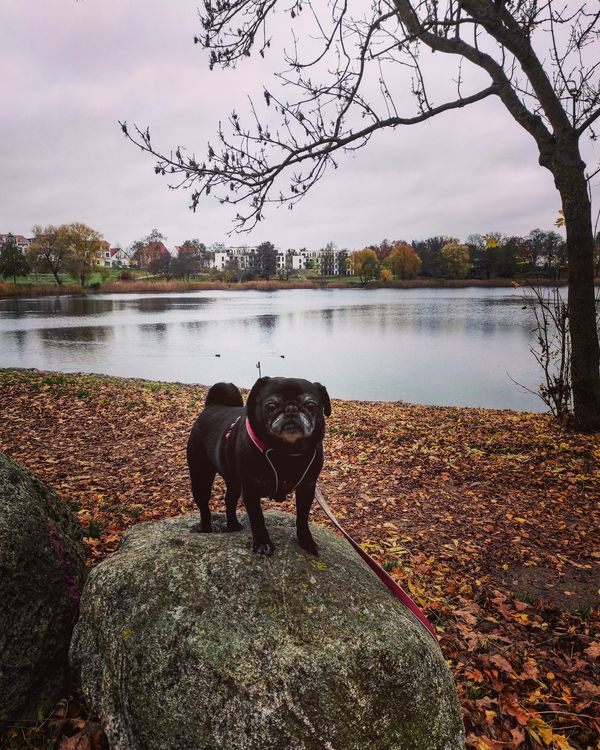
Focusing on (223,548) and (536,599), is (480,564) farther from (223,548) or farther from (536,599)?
(223,548)

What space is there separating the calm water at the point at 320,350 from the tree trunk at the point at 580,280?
12.7 feet

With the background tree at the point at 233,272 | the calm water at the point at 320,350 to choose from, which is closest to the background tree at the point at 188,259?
the background tree at the point at 233,272

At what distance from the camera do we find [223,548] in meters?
2.96

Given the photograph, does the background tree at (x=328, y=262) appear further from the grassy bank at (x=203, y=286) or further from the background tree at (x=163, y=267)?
the background tree at (x=163, y=267)

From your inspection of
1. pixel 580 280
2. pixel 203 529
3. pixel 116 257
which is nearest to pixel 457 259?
pixel 580 280

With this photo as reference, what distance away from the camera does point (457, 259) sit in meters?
98.5

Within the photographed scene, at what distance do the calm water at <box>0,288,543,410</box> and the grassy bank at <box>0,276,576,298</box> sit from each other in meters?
32.5

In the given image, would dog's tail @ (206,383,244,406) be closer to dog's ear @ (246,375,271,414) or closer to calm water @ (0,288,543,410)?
dog's ear @ (246,375,271,414)

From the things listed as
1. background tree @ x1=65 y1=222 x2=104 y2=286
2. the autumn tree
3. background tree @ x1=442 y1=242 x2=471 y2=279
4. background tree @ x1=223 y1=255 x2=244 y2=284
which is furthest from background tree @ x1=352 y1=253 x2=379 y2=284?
background tree @ x1=65 y1=222 x2=104 y2=286

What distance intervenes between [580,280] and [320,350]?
66.3ft

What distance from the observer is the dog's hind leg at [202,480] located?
10.7 feet

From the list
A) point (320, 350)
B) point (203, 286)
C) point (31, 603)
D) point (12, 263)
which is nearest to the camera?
point (31, 603)

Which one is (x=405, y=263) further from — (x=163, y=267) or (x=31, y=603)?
(x=31, y=603)

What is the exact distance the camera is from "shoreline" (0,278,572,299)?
7356 cm
